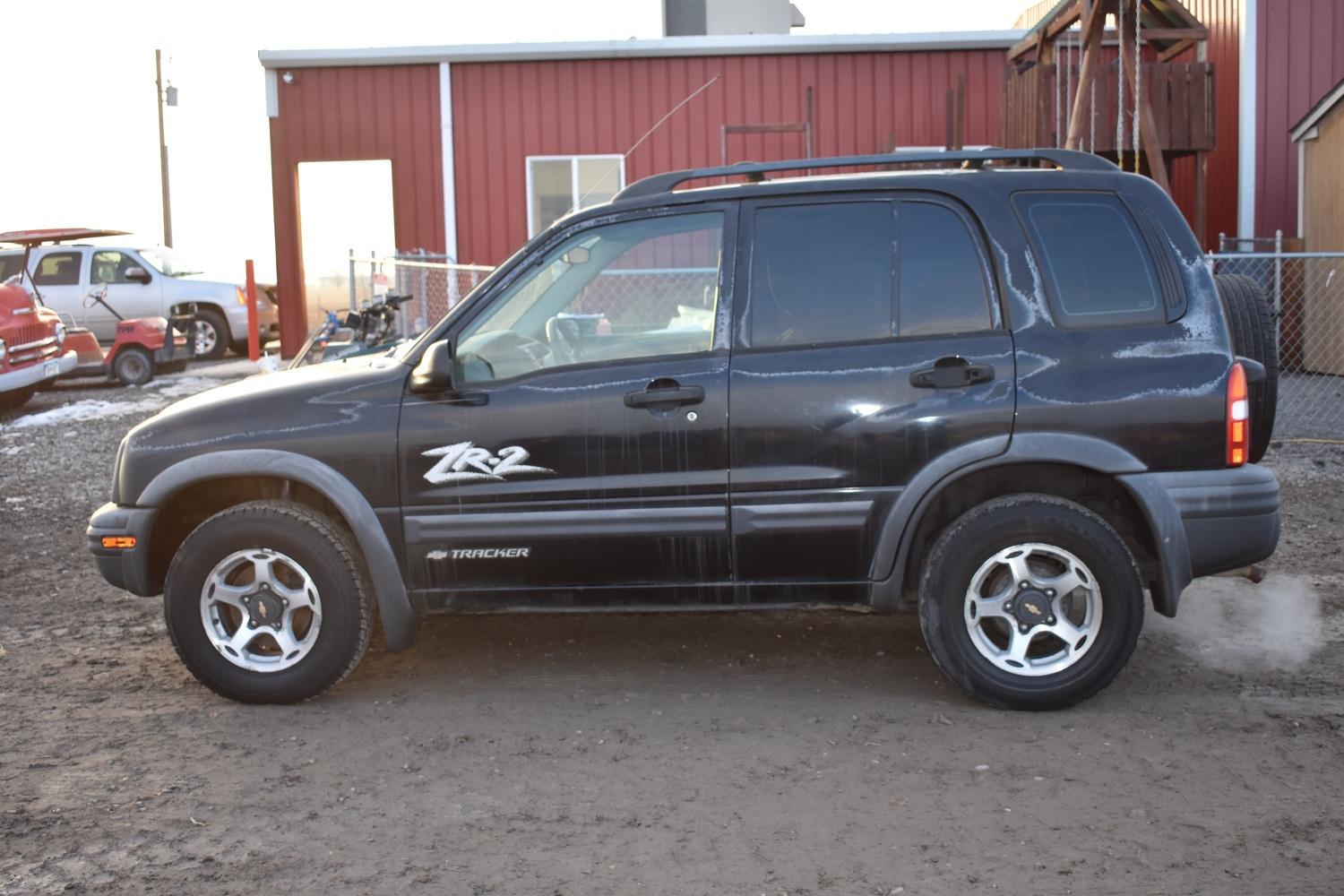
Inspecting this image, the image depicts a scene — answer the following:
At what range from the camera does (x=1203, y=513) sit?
507cm

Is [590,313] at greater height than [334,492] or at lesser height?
greater

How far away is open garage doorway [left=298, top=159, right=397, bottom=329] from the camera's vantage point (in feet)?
64.8

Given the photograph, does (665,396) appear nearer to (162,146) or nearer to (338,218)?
(338,218)

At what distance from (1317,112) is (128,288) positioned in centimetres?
1622

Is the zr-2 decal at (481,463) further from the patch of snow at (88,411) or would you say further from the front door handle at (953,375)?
the patch of snow at (88,411)

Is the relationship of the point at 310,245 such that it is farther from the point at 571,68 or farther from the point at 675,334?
the point at 675,334

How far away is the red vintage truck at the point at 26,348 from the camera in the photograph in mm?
15398

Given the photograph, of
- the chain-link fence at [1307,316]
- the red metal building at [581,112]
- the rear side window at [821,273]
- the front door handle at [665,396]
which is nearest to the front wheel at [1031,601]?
the rear side window at [821,273]

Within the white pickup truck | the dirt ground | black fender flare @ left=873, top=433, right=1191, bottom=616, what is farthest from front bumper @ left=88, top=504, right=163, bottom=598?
the white pickup truck

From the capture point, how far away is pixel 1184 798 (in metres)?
4.29

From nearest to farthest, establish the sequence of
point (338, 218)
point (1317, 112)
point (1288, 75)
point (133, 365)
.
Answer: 1. point (1317, 112)
2. point (1288, 75)
3. point (133, 365)
4. point (338, 218)

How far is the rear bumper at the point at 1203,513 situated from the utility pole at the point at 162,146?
3276 centimetres

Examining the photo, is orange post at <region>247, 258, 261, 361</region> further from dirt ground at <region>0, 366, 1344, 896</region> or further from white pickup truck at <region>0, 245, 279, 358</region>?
dirt ground at <region>0, 366, 1344, 896</region>

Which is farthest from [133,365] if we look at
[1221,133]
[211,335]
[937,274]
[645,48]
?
[937,274]
